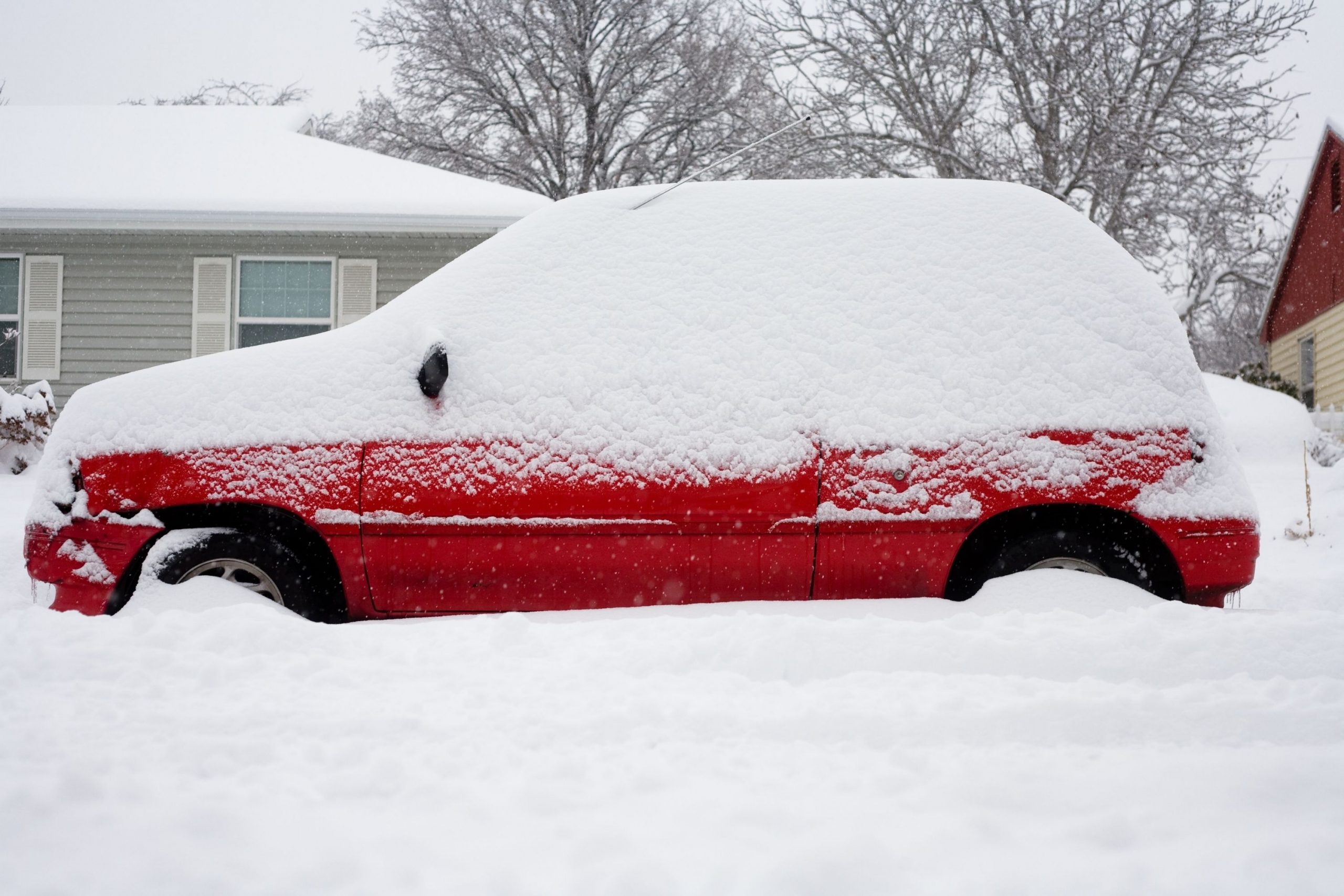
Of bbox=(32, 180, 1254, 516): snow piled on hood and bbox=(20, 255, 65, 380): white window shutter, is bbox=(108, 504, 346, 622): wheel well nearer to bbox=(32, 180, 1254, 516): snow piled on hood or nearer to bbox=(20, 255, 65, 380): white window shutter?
bbox=(32, 180, 1254, 516): snow piled on hood

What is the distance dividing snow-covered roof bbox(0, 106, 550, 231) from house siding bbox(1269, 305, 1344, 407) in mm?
15971

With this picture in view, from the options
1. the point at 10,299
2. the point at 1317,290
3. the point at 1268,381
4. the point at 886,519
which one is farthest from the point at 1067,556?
the point at 1317,290

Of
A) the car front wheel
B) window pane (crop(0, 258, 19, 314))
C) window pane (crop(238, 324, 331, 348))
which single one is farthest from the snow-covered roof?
the car front wheel

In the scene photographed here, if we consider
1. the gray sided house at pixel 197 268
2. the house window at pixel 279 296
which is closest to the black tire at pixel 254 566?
the gray sided house at pixel 197 268

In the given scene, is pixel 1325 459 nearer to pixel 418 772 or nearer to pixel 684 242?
pixel 684 242

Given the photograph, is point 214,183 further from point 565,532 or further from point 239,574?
point 565,532

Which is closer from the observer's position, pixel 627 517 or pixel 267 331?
pixel 627 517

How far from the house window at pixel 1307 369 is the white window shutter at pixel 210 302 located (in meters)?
20.7

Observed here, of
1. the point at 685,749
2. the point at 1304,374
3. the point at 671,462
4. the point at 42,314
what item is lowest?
the point at 685,749

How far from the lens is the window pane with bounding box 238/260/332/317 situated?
1086cm

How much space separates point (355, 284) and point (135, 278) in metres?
2.46

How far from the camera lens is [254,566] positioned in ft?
10.5

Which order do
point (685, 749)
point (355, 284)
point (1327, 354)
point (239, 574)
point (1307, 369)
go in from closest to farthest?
point (685, 749), point (239, 574), point (355, 284), point (1327, 354), point (1307, 369)

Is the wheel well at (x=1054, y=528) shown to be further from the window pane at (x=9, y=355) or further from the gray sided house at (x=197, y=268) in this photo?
the window pane at (x=9, y=355)
